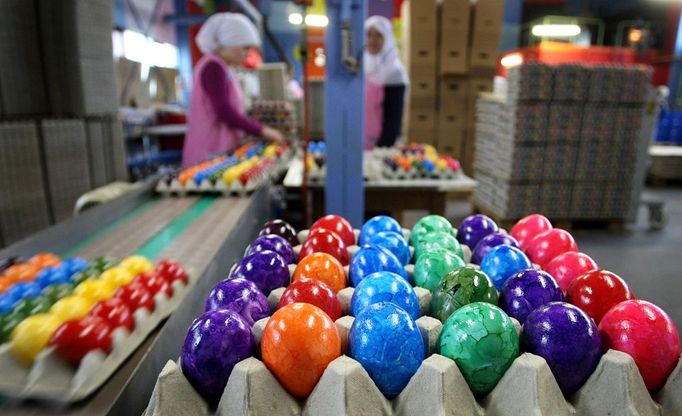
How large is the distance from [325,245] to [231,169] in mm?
2029

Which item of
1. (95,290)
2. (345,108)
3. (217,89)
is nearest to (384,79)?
(217,89)

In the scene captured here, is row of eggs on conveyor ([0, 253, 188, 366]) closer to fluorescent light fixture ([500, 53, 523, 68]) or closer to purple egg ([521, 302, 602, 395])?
purple egg ([521, 302, 602, 395])

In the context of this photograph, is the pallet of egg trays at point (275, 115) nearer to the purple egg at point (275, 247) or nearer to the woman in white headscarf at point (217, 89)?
the woman in white headscarf at point (217, 89)

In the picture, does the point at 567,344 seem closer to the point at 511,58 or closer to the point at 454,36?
the point at 454,36

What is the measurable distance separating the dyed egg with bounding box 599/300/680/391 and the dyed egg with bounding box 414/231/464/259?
18.8 inches

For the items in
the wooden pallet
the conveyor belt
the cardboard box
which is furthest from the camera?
the cardboard box

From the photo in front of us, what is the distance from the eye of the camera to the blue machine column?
2652mm

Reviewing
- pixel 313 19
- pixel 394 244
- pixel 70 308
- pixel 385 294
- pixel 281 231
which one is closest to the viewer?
pixel 385 294

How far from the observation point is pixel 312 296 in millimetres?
1040

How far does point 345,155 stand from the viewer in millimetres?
2900

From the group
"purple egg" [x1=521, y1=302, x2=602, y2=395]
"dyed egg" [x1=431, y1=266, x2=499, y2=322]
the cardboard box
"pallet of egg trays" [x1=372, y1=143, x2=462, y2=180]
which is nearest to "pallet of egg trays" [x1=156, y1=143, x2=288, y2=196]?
"pallet of egg trays" [x1=372, y1=143, x2=462, y2=180]

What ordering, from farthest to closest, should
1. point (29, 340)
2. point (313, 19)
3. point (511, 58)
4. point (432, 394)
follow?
point (511, 58), point (313, 19), point (29, 340), point (432, 394)

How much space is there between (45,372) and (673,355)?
1.41 metres

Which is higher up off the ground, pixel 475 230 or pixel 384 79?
pixel 384 79
